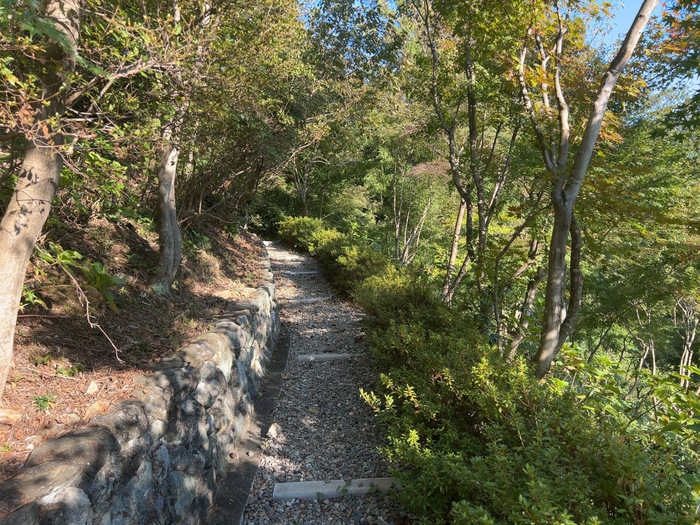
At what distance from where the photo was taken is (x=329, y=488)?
3.06 metres

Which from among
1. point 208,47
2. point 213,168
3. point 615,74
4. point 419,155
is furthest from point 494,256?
point 419,155

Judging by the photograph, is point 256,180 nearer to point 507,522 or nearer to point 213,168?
point 213,168


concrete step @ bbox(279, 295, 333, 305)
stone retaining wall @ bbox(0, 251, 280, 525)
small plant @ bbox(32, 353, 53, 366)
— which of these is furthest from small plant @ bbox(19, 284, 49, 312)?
concrete step @ bbox(279, 295, 333, 305)

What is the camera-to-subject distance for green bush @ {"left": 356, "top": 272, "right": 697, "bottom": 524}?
1592mm

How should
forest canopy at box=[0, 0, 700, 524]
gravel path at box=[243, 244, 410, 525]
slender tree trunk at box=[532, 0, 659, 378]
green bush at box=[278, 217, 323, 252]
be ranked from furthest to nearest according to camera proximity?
1. green bush at box=[278, 217, 323, 252]
2. gravel path at box=[243, 244, 410, 525]
3. slender tree trunk at box=[532, 0, 659, 378]
4. forest canopy at box=[0, 0, 700, 524]

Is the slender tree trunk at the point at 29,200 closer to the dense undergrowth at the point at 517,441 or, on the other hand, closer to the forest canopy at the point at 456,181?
the forest canopy at the point at 456,181

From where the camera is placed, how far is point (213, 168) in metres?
6.18

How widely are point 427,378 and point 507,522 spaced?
1.70m

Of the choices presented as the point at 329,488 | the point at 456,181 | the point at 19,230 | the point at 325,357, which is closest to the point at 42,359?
the point at 19,230

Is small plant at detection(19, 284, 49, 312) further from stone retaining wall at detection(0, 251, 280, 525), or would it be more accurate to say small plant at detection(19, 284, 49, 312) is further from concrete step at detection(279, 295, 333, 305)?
concrete step at detection(279, 295, 333, 305)

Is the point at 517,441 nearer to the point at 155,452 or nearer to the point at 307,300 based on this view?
the point at 155,452

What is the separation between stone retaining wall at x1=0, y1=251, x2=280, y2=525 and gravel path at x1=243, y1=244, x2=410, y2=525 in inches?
16.3

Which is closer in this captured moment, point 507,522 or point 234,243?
point 507,522

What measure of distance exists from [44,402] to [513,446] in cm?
254
